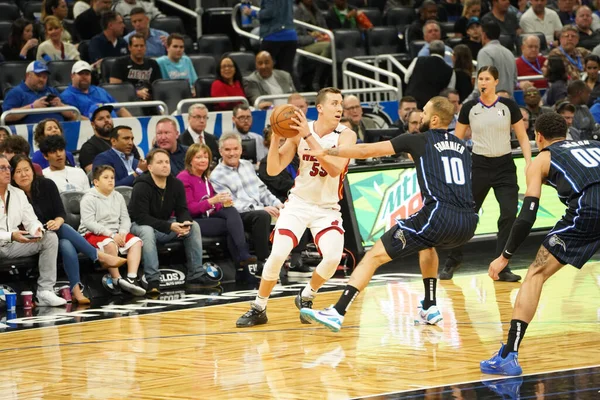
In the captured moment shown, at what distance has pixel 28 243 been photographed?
35.7 ft

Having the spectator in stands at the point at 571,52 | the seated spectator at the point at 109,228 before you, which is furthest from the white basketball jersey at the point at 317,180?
the spectator in stands at the point at 571,52

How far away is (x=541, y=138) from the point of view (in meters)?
7.51

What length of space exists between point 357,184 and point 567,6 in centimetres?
981

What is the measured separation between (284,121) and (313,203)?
34.5 inches

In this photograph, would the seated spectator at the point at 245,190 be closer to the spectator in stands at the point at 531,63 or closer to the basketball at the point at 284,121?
the basketball at the point at 284,121

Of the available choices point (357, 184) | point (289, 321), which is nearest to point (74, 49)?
point (357, 184)

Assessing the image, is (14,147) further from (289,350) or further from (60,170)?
(289,350)

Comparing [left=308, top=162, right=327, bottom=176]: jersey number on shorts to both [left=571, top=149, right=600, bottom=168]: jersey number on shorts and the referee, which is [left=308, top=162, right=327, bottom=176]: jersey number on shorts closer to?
[left=571, top=149, right=600, bottom=168]: jersey number on shorts

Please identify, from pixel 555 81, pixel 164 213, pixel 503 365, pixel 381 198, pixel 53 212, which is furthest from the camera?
pixel 555 81

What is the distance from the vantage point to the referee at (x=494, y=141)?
11273 millimetres

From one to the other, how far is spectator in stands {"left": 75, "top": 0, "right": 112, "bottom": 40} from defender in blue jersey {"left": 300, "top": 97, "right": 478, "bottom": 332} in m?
8.81

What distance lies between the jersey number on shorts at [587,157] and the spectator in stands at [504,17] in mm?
12153

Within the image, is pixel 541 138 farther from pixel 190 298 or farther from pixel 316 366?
pixel 190 298

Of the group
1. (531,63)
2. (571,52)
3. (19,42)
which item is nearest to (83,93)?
(19,42)
